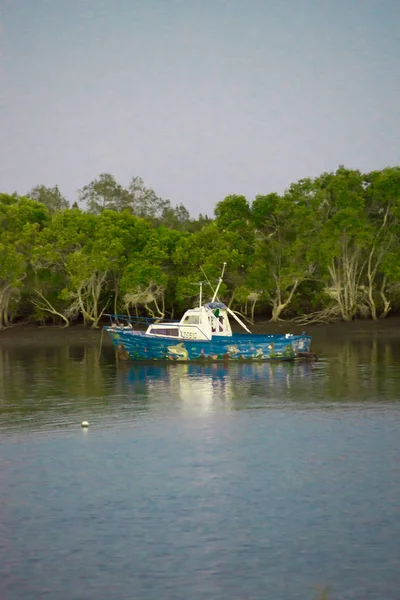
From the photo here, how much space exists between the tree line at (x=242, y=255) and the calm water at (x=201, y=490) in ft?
125

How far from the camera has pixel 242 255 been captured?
271 feet

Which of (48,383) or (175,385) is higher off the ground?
(48,383)

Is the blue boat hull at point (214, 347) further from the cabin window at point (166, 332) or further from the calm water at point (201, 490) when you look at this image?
the calm water at point (201, 490)

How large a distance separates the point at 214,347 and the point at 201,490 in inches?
1101

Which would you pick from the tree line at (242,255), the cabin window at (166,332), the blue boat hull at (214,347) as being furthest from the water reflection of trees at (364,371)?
the tree line at (242,255)

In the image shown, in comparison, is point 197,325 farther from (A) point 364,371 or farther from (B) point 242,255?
(B) point 242,255

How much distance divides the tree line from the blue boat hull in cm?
2761

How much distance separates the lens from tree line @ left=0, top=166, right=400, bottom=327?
265 feet

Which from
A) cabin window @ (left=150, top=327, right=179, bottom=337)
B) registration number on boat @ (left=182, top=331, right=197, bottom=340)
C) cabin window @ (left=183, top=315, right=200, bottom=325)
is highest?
cabin window @ (left=183, top=315, right=200, bottom=325)

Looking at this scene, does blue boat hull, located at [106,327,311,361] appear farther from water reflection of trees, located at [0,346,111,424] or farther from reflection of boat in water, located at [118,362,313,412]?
water reflection of trees, located at [0,346,111,424]

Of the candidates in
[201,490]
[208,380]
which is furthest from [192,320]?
[201,490]

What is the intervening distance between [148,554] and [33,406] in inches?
786

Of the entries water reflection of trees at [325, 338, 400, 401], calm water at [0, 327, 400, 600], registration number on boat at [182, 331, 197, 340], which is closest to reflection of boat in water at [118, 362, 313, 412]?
calm water at [0, 327, 400, 600]

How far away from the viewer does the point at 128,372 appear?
49.4 metres
